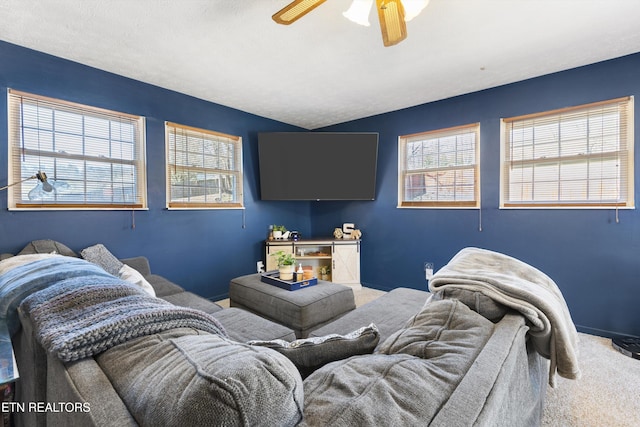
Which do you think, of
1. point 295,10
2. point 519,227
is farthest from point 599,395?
point 295,10

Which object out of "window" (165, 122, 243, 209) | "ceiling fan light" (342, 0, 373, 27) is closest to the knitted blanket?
"ceiling fan light" (342, 0, 373, 27)

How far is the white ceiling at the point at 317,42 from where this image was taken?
6.38 feet

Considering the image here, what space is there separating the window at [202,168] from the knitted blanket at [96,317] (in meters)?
2.48

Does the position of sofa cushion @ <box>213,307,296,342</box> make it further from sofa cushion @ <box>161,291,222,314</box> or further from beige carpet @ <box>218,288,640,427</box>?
beige carpet @ <box>218,288,640,427</box>

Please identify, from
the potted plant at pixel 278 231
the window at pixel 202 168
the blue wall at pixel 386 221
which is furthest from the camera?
the potted plant at pixel 278 231

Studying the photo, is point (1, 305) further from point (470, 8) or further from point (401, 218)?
point (401, 218)

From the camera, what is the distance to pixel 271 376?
552 millimetres

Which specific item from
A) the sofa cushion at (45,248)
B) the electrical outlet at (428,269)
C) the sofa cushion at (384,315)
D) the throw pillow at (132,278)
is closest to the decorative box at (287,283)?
the sofa cushion at (384,315)

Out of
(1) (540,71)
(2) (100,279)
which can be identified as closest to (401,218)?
(1) (540,71)

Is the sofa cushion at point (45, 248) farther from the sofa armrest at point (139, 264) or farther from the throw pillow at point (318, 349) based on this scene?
the throw pillow at point (318, 349)

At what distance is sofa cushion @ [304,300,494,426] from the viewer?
581 mm

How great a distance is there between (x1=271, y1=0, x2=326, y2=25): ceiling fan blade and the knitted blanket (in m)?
1.56

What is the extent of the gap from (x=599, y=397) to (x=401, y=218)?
2.47 meters

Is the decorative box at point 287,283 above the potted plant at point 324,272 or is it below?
above
